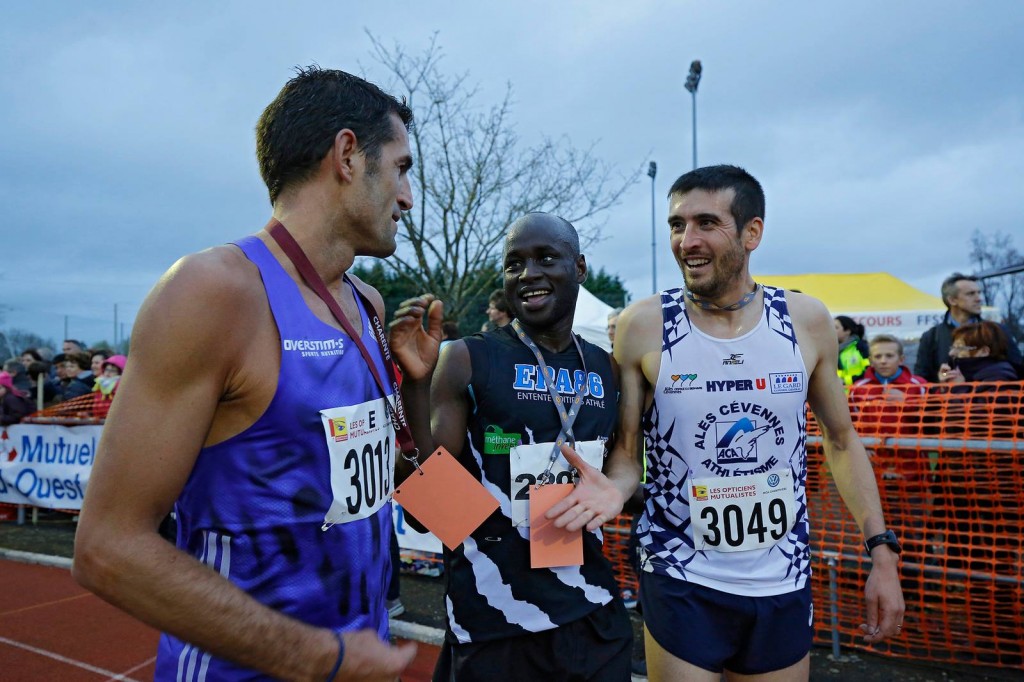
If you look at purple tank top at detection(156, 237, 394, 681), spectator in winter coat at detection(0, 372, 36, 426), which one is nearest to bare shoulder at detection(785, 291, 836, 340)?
purple tank top at detection(156, 237, 394, 681)

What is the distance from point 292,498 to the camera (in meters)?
1.33

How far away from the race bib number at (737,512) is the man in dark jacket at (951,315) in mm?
4047

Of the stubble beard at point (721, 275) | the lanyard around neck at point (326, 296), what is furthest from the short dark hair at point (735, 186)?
the lanyard around neck at point (326, 296)

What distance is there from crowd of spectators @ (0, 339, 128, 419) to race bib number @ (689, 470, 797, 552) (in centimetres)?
692

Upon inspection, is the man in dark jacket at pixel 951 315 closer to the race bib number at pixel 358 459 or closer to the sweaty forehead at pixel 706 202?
the sweaty forehead at pixel 706 202

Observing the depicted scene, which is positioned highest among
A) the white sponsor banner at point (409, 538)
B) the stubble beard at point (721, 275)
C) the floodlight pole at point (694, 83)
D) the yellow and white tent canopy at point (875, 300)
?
the floodlight pole at point (694, 83)

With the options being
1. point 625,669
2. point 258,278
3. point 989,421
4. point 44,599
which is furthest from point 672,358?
point 44,599

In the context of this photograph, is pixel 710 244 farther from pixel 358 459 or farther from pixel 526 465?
pixel 358 459

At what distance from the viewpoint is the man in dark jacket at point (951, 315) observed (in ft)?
17.8

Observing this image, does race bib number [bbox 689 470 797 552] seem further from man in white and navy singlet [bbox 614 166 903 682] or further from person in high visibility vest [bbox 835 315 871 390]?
person in high visibility vest [bbox 835 315 871 390]

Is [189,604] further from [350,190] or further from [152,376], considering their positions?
[350,190]

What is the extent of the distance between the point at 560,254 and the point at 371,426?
3.60ft

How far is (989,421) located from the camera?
3855 millimetres

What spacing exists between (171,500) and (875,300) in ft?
52.1
